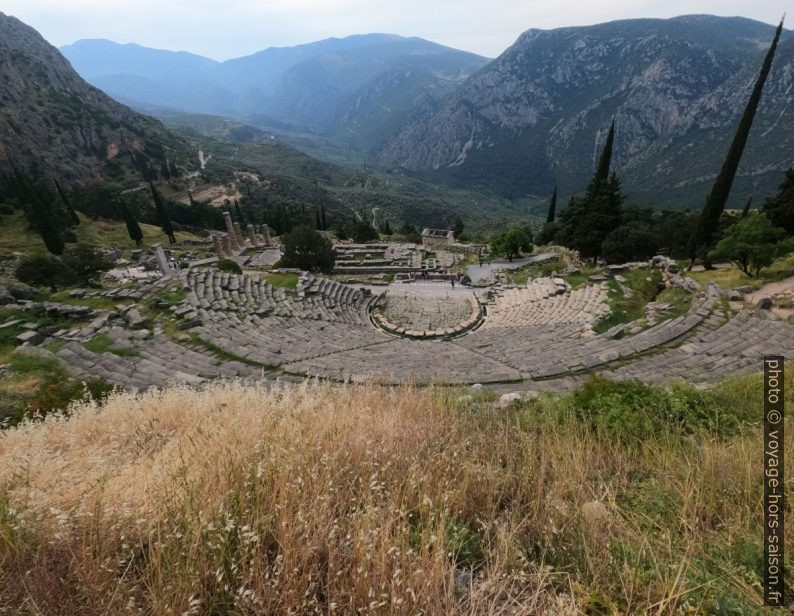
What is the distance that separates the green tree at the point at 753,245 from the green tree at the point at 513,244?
2076cm

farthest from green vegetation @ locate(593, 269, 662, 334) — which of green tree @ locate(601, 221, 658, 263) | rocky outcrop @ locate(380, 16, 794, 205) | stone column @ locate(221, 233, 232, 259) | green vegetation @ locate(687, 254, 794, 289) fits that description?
rocky outcrop @ locate(380, 16, 794, 205)

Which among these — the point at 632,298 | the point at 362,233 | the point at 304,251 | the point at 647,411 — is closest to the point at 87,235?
the point at 362,233

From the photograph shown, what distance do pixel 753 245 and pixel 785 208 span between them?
46.9ft

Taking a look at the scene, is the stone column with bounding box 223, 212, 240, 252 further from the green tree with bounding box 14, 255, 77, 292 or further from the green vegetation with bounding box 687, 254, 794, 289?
the green vegetation with bounding box 687, 254, 794, 289

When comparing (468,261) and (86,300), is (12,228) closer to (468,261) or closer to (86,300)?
(86,300)

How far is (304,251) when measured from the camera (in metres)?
30.8

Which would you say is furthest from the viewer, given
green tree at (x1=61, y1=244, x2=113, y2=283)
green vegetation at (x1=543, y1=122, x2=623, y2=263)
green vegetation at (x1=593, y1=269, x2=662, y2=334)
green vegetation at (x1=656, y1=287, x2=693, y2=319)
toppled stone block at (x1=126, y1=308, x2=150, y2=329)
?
green vegetation at (x1=543, y1=122, x2=623, y2=263)

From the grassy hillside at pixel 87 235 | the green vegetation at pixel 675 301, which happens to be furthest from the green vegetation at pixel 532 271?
the grassy hillside at pixel 87 235

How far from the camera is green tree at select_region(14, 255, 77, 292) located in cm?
2027

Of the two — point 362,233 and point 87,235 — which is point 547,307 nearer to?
point 362,233

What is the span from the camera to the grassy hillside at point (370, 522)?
2.21m

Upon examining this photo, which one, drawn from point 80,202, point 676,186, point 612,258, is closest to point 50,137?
point 80,202

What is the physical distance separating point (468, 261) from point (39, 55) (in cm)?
15546

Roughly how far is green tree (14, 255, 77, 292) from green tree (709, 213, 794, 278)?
112 feet
